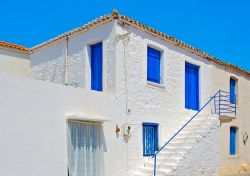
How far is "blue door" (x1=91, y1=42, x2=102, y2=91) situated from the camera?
526 inches

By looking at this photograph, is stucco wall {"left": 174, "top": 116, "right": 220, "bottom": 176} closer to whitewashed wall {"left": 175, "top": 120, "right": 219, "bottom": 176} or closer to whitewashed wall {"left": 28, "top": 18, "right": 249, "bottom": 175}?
whitewashed wall {"left": 175, "top": 120, "right": 219, "bottom": 176}

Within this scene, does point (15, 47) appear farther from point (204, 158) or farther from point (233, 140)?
point (233, 140)

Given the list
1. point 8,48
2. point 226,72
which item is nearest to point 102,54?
point 8,48

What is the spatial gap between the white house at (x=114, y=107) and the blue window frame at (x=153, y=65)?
0.13 feet

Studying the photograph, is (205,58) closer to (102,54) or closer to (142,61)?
(142,61)

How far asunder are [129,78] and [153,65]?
1788 millimetres

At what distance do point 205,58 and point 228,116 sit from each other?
310cm

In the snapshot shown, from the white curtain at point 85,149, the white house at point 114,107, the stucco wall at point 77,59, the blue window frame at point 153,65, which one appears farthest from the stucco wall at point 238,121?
the white curtain at point 85,149

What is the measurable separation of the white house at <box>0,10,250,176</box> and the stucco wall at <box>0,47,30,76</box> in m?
2.24

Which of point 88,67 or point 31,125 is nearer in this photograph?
point 31,125

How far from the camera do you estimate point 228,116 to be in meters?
16.6

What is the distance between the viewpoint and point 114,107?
1210cm

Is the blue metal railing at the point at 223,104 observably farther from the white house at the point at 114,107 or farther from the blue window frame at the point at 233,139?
the blue window frame at the point at 233,139

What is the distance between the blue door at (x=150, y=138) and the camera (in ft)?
43.6
